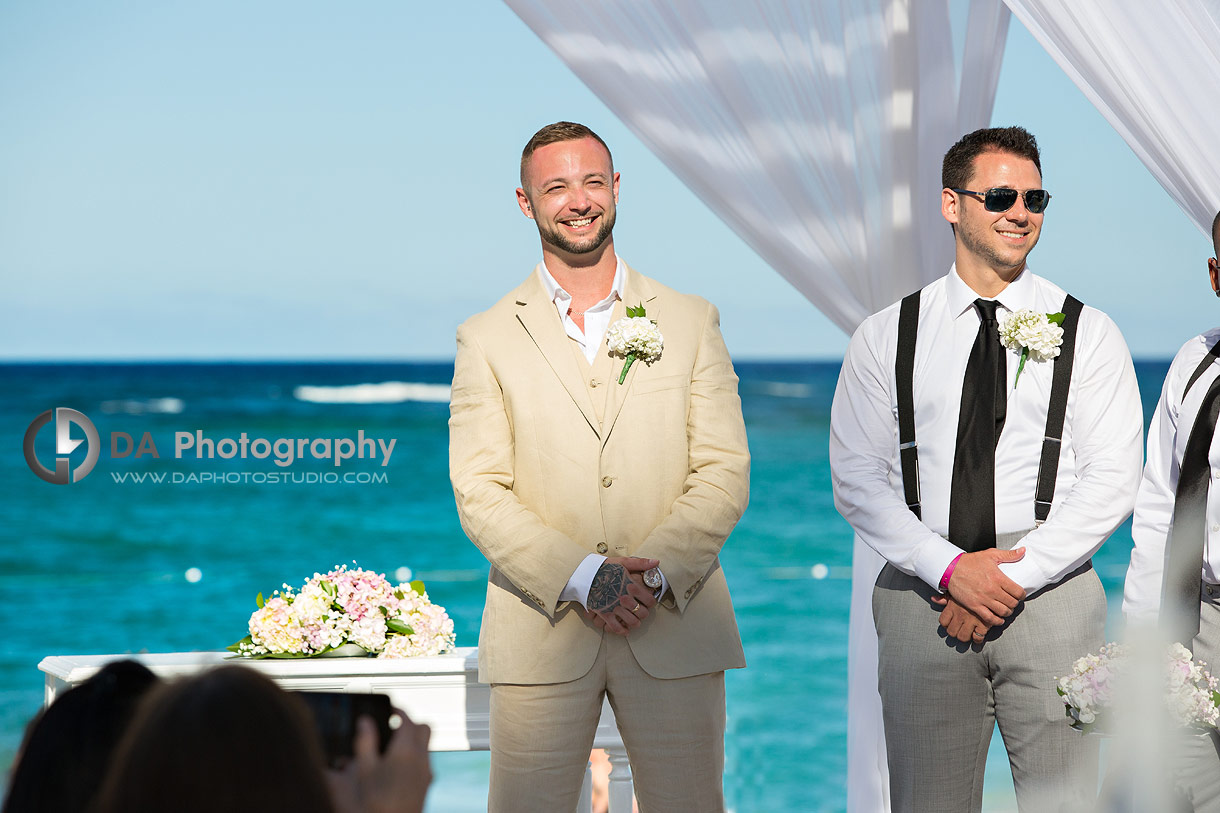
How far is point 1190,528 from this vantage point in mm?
2426

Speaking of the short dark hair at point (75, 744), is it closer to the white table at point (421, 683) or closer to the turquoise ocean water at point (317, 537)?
the white table at point (421, 683)

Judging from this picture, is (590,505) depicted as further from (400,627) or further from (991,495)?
(400,627)

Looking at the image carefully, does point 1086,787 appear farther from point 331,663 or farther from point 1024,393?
point 331,663

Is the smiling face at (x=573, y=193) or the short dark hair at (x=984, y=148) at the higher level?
the short dark hair at (x=984, y=148)

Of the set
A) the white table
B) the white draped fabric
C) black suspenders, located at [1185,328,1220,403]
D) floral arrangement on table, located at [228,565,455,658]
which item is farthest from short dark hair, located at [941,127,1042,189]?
floral arrangement on table, located at [228,565,455,658]

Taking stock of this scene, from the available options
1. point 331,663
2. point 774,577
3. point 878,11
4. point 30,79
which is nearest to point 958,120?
point 878,11

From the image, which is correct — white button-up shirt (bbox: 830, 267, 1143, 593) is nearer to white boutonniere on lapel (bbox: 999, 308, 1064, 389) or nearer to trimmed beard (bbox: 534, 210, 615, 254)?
white boutonniere on lapel (bbox: 999, 308, 1064, 389)

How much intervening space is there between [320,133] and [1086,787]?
21.4 metres

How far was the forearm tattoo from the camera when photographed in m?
2.45

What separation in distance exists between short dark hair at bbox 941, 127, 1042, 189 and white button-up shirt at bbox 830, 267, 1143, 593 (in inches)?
9.0

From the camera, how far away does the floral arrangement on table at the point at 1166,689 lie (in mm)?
2234

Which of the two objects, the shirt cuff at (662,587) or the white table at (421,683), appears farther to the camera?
the white table at (421,683)

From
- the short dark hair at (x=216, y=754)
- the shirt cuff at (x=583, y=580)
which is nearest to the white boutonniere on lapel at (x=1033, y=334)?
the shirt cuff at (x=583, y=580)

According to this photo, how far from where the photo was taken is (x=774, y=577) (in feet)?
49.3
